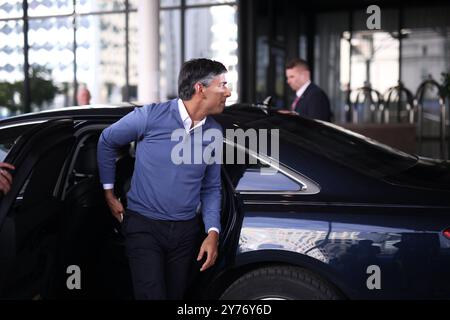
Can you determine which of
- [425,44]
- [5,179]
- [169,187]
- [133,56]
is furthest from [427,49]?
[5,179]

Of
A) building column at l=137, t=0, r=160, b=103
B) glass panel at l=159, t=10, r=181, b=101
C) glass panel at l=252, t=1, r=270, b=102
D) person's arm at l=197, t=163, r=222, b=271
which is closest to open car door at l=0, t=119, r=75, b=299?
person's arm at l=197, t=163, r=222, b=271

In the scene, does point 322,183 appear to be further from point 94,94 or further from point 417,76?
point 417,76

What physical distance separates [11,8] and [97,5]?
67.4 inches

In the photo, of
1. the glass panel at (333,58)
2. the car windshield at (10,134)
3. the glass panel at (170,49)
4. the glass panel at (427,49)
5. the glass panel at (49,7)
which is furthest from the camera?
the glass panel at (333,58)

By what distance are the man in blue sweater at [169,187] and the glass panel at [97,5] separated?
32.6 ft

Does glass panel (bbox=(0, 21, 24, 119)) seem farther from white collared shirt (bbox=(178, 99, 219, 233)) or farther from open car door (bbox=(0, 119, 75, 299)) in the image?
white collared shirt (bbox=(178, 99, 219, 233))

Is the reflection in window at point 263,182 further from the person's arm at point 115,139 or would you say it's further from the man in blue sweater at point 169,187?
the person's arm at point 115,139

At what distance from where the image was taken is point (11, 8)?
11.5 m

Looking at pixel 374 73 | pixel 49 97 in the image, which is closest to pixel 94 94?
pixel 49 97

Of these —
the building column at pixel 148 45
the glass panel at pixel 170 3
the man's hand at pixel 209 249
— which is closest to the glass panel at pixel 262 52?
the glass panel at pixel 170 3

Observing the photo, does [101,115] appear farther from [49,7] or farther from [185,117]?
[49,7]

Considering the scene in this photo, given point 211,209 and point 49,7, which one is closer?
point 211,209

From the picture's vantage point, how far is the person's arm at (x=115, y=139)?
2586 millimetres
